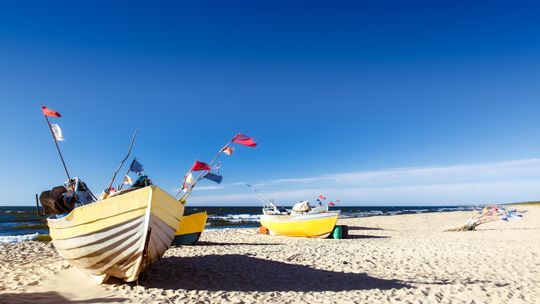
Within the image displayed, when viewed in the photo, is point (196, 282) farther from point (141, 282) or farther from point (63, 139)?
point (63, 139)

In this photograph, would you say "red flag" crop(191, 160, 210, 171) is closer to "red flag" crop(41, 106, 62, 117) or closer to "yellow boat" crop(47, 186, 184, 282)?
"yellow boat" crop(47, 186, 184, 282)

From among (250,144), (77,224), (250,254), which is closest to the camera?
(77,224)

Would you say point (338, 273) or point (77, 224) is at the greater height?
point (77, 224)

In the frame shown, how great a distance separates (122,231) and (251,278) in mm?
3828

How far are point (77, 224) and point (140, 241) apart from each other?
160 cm

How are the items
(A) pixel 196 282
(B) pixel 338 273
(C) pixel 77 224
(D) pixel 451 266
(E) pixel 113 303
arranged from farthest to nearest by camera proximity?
(D) pixel 451 266
(B) pixel 338 273
(A) pixel 196 282
(C) pixel 77 224
(E) pixel 113 303

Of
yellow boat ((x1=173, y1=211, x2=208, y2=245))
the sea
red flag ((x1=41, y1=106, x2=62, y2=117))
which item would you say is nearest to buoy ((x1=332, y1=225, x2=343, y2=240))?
the sea

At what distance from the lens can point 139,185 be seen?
8922mm

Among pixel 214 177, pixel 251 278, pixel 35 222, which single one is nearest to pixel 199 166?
pixel 214 177

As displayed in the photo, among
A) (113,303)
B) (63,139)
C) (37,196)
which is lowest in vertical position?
(113,303)

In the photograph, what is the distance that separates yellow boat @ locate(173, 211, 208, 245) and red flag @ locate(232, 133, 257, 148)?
787 cm

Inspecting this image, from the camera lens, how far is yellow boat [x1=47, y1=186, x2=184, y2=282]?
23.3ft

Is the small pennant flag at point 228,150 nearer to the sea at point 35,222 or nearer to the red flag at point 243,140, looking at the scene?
the red flag at point 243,140

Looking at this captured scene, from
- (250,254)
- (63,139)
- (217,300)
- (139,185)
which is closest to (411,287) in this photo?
(217,300)
